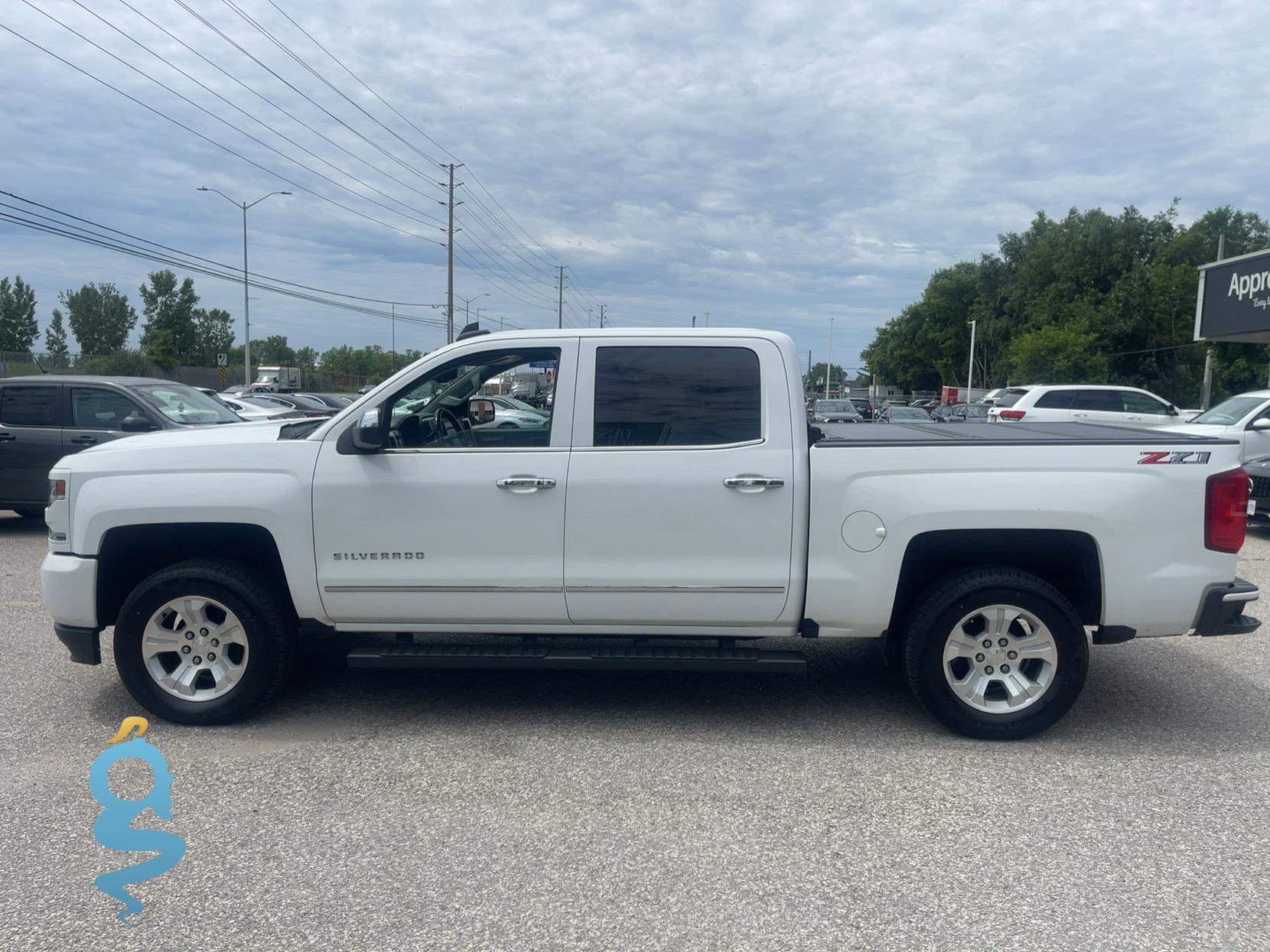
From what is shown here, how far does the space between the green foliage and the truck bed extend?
5464 centimetres

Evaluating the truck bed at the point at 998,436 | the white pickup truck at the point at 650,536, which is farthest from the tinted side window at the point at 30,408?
the truck bed at the point at 998,436

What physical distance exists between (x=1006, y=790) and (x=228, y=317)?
11353 centimetres

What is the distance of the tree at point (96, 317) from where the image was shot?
103m

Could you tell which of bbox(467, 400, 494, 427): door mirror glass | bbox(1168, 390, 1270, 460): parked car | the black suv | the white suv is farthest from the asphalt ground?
the white suv

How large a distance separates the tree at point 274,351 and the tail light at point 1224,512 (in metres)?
136

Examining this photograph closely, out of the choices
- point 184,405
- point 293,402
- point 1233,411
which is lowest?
point 293,402

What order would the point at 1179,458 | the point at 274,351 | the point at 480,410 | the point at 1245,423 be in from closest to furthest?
the point at 1179,458, the point at 480,410, the point at 1245,423, the point at 274,351

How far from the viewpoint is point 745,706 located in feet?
18.0

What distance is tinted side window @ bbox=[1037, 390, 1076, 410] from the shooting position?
822 inches

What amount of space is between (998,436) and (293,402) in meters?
29.2

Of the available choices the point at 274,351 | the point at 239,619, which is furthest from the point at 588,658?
the point at 274,351

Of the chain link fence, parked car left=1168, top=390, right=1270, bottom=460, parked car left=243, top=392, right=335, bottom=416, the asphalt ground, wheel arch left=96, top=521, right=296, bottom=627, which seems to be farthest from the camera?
the chain link fence

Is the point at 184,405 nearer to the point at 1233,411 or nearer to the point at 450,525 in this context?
the point at 450,525

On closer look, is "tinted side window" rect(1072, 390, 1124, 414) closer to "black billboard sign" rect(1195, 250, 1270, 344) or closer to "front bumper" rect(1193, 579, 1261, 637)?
"black billboard sign" rect(1195, 250, 1270, 344)
